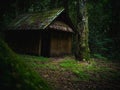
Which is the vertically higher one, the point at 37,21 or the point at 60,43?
the point at 37,21

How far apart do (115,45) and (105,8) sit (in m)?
5.81

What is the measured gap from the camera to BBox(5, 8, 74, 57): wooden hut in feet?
60.3

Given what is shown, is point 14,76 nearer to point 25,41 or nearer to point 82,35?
point 82,35

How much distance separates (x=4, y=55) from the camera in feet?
6.87

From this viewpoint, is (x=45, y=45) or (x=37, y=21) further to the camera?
(x=45, y=45)

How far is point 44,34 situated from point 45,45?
43.8 inches

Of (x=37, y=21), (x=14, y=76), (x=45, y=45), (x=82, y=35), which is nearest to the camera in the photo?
(x=14, y=76)

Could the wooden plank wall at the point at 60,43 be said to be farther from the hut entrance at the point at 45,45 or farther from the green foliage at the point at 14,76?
the green foliage at the point at 14,76

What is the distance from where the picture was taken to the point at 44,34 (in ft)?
62.4

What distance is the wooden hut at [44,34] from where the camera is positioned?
18.4 metres

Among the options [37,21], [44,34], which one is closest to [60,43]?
[44,34]

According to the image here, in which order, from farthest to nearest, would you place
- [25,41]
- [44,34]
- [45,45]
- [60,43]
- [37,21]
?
1. [25,41]
2. [60,43]
3. [45,45]
4. [37,21]
5. [44,34]

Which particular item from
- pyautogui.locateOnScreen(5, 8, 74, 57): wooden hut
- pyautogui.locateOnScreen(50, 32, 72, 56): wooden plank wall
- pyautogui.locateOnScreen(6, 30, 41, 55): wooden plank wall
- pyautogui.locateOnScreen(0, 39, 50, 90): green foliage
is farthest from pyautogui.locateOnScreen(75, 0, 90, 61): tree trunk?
pyautogui.locateOnScreen(0, 39, 50, 90): green foliage

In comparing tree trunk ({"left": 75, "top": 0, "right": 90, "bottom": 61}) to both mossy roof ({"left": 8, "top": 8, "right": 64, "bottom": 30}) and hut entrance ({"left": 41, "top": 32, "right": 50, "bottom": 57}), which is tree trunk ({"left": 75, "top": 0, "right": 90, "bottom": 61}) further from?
hut entrance ({"left": 41, "top": 32, "right": 50, "bottom": 57})
